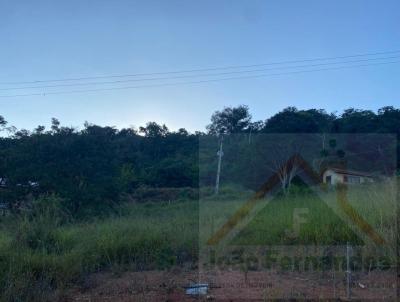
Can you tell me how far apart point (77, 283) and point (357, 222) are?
384 cm

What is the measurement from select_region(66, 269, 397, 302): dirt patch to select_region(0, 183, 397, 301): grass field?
309 mm

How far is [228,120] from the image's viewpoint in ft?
93.9

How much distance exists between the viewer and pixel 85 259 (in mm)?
5102

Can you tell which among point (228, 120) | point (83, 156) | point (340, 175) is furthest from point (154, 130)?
point (340, 175)

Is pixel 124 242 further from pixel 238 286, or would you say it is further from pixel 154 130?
pixel 154 130

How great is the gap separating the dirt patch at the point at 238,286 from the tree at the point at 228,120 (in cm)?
2312

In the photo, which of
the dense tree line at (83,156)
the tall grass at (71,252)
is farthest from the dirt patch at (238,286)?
the dense tree line at (83,156)

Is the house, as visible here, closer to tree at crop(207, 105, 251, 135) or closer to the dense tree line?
the dense tree line

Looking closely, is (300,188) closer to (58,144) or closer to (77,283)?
(77,283)

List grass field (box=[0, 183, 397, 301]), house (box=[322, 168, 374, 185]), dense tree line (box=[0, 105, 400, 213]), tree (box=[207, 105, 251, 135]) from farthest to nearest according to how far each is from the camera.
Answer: tree (box=[207, 105, 251, 135]), dense tree line (box=[0, 105, 400, 213]), house (box=[322, 168, 374, 185]), grass field (box=[0, 183, 397, 301])

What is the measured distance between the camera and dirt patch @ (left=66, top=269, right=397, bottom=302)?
390 cm

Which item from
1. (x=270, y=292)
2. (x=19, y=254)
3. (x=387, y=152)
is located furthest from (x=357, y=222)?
(x=387, y=152)

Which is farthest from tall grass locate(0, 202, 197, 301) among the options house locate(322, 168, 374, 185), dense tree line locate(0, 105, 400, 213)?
dense tree line locate(0, 105, 400, 213)

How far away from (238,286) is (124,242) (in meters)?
1.98
